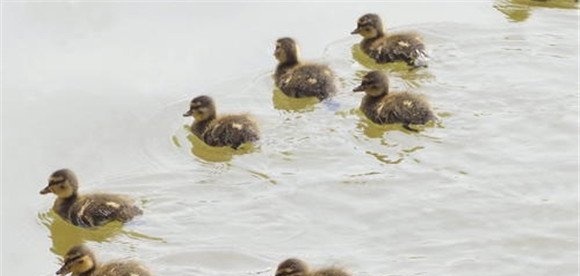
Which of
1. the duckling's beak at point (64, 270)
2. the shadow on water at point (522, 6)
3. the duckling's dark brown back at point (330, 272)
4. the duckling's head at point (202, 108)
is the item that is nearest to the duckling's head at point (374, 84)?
the duckling's head at point (202, 108)

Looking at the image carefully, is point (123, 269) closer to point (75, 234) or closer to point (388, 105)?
point (75, 234)

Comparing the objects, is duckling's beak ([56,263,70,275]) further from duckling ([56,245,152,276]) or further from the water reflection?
the water reflection

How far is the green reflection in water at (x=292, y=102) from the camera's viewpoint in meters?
7.80

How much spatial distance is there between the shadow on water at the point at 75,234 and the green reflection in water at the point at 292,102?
1618mm

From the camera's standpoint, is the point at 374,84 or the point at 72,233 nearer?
the point at 72,233

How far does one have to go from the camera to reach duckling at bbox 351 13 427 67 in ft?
26.9

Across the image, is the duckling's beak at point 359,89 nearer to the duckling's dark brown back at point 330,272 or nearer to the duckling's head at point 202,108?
the duckling's head at point 202,108

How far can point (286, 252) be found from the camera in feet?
20.5

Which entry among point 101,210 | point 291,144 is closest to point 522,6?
point 291,144

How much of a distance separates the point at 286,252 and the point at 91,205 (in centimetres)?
103

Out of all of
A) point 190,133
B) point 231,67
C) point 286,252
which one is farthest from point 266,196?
point 231,67

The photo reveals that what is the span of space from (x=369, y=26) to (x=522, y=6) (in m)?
1.43

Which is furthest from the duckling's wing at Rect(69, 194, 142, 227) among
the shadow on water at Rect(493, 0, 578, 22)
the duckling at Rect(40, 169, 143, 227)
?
the shadow on water at Rect(493, 0, 578, 22)

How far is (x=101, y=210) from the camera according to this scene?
21.5ft
